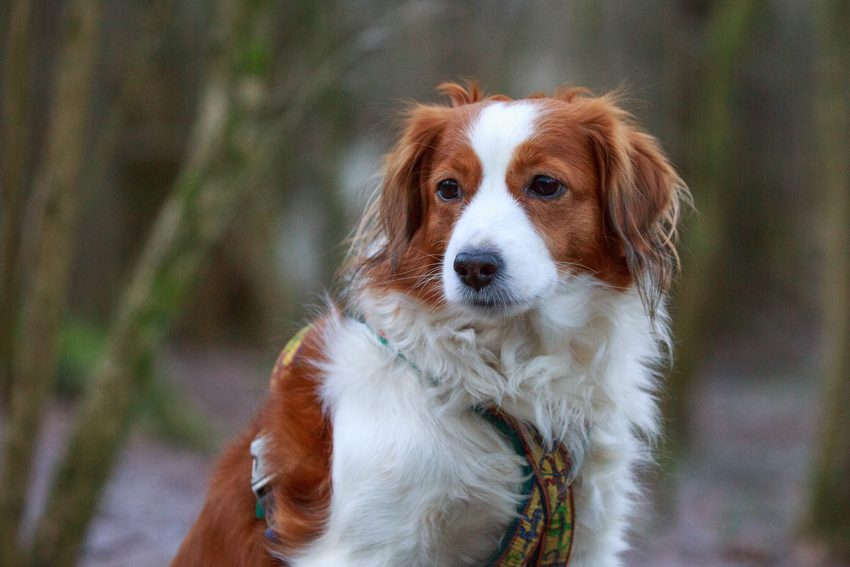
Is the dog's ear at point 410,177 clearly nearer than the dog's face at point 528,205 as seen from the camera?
No

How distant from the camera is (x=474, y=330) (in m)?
2.55

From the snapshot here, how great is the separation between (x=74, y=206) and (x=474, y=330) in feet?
6.34

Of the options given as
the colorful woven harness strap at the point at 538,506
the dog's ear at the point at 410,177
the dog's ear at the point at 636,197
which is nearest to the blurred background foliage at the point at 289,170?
the dog's ear at the point at 410,177

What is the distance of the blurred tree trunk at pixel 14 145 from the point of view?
285 centimetres

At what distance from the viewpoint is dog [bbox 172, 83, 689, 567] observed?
2.29 meters

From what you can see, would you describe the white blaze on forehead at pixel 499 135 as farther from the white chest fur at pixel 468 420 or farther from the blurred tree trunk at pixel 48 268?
the blurred tree trunk at pixel 48 268

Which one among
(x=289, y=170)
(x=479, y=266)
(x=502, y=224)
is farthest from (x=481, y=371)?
(x=289, y=170)

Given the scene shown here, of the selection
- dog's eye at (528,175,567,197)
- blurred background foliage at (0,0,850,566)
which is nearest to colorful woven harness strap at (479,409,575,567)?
dog's eye at (528,175,567,197)

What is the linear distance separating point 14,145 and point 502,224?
1.94 metres

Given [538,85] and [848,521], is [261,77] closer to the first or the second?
[848,521]

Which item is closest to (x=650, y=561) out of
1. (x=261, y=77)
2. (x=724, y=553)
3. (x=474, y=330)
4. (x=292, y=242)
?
(x=724, y=553)

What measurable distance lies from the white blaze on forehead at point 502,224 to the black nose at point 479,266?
0.02 meters

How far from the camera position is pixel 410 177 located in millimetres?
2826

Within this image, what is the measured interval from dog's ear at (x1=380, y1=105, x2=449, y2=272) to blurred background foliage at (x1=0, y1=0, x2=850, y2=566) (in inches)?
12.3
